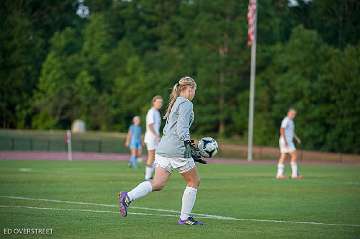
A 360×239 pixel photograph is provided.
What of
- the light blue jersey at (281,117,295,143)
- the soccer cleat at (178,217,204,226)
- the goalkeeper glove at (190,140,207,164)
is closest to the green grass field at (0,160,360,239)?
the soccer cleat at (178,217,204,226)

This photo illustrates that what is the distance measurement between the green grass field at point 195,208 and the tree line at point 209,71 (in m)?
36.0

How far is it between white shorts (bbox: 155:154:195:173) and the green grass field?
2.68 feet

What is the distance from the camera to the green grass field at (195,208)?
13.3 metres

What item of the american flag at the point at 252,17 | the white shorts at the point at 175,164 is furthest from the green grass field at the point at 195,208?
the american flag at the point at 252,17

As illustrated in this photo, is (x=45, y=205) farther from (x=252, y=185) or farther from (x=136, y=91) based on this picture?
(x=136, y=91)

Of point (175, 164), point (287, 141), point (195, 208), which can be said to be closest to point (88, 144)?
point (287, 141)

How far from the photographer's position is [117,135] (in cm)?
7194

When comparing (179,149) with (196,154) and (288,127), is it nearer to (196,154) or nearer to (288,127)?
(196,154)

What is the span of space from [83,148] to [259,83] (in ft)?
44.2

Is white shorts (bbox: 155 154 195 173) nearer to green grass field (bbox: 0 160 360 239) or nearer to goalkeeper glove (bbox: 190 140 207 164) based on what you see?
goalkeeper glove (bbox: 190 140 207 164)

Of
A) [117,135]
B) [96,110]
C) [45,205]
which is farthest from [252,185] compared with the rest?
[96,110]

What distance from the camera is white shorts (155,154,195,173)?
14.0 metres

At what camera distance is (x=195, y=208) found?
57.0ft

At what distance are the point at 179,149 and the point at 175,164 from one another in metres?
0.22
